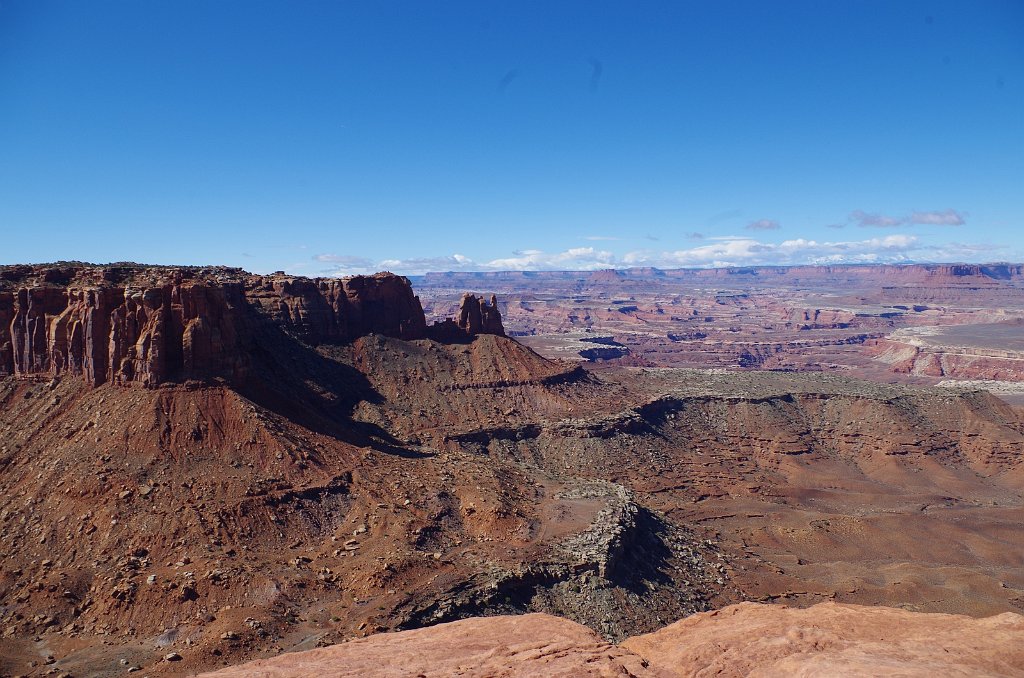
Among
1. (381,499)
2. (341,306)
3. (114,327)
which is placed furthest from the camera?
(341,306)

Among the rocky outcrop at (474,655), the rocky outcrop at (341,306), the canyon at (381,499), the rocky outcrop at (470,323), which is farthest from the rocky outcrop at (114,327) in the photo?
the rocky outcrop at (470,323)

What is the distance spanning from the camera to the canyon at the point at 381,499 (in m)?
33.3

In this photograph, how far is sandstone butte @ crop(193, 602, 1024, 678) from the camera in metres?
21.1

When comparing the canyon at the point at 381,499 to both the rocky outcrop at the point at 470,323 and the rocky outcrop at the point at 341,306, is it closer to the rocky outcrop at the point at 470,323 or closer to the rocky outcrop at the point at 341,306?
the rocky outcrop at the point at 341,306

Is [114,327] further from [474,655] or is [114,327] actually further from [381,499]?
[474,655]

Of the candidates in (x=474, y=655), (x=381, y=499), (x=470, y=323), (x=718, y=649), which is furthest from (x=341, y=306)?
(x=718, y=649)

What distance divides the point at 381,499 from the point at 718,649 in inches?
1096

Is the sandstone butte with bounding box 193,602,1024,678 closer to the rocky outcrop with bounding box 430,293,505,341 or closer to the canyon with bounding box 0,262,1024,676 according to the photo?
the canyon with bounding box 0,262,1024,676

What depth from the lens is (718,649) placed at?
24797 millimetres

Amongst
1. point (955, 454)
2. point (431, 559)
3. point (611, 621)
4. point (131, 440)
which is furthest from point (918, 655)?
point (955, 454)

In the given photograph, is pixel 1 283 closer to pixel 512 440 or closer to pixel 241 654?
pixel 241 654

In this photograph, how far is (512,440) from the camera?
7588cm

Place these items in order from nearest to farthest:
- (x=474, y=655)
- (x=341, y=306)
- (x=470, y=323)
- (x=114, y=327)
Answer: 1. (x=474, y=655)
2. (x=114, y=327)
3. (x=341, y=306)
4. (x=470, y=323)

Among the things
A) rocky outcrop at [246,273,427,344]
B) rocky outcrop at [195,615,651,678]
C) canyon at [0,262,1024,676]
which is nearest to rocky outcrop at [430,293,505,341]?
rocky outcrop at [246,273,427,344]
